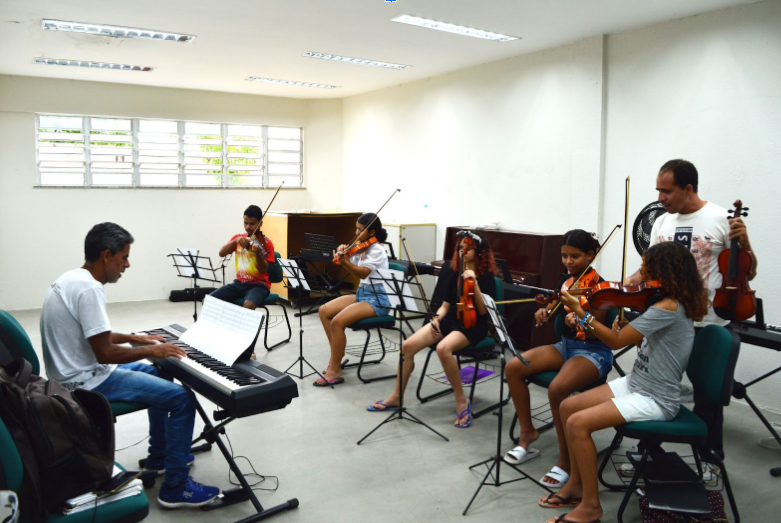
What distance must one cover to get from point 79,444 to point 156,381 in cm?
90

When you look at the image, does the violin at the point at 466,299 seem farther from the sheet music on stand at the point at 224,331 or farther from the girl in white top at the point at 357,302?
the sheet music on stand at the point at 224,331

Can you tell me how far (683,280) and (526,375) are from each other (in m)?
1.06

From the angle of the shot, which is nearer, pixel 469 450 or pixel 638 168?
pixel 469 450

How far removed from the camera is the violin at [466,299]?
3.66 meters

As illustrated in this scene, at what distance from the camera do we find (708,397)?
2.60m

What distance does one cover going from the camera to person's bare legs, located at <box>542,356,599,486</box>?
10.0 feet

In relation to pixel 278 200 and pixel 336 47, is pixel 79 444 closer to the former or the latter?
pixel 336 47

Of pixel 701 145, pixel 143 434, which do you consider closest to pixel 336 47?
pixel 701 145

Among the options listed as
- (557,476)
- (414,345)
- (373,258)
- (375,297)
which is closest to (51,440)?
(557,476)

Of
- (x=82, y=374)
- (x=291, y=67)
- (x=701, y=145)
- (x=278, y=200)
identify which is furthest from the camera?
(x=278, y=200)

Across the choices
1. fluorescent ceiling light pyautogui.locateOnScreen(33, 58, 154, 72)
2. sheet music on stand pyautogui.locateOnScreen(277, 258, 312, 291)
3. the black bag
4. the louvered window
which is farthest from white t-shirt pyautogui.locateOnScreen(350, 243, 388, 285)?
the louvered window

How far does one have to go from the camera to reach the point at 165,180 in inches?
325

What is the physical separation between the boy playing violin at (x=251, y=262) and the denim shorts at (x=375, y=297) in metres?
0.94

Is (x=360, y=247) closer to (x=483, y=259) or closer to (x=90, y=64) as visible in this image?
(x=483, y=259)
